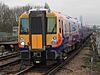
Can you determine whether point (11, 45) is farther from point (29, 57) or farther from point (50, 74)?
point (50, 74)

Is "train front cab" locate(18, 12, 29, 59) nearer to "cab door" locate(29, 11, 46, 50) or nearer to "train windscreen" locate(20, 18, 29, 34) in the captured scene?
"train windscreen" locate(20, 18, 29, 34)

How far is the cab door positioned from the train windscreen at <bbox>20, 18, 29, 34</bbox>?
0.83ft

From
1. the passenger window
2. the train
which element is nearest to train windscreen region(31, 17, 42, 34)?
the train

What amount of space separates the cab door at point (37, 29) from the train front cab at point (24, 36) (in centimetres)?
28

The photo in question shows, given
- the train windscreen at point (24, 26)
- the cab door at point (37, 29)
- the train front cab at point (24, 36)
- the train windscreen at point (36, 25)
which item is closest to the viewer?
the cab door at point (37, 29)

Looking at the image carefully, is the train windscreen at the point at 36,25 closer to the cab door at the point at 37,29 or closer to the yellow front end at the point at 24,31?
Answer: the cab door at the point at 37,29

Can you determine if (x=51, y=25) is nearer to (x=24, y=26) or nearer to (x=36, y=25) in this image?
(x=36, y=25)

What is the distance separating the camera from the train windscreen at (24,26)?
1612 centimetres

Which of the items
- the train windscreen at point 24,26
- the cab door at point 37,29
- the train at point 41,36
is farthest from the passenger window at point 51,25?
the train windscreen at point 24,26

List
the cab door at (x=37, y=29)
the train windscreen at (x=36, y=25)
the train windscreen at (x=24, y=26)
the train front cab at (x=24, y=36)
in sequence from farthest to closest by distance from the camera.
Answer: the train windscreen at (x=24, y=26) → the train front cab at (x=24, y=36) → the train windscreen at (x=36, y=25) → the cab door at (x=37, y=29)

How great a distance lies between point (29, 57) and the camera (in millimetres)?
15914

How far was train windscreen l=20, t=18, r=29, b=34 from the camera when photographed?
16.1 m

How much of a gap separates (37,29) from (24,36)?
783mm

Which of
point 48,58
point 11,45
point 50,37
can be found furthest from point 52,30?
point 11,45
